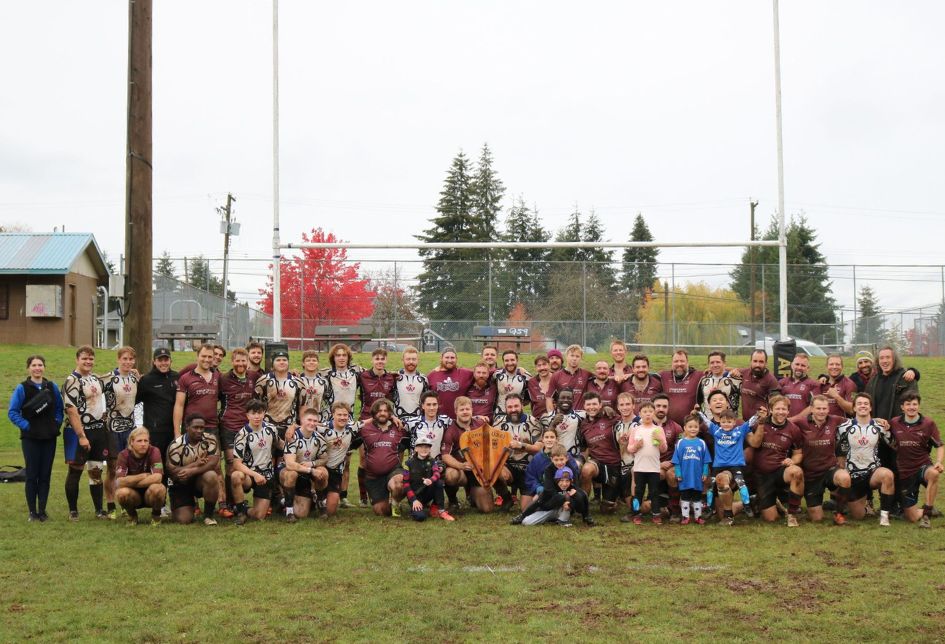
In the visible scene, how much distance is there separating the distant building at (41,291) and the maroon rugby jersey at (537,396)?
1908 centimetres

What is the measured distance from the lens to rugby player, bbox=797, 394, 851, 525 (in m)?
7.88

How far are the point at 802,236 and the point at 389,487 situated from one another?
36161mm

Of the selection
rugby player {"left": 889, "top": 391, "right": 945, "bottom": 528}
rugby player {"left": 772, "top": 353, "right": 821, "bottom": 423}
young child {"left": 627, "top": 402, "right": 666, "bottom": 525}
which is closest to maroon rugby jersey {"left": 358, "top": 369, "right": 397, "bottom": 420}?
young child {"left": 627, "top": 402, "right": 666, "bottom": 525}

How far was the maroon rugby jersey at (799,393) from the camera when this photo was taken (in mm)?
8633

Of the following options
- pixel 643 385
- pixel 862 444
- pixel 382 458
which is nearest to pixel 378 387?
pixel 382 458

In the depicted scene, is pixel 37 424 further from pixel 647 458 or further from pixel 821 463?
pixel 821 463

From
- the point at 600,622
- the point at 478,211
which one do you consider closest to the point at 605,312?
the point at 600,622

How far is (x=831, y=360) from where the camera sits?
877cm

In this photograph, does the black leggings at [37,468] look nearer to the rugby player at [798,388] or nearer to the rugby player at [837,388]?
the rugby player at [798,388]

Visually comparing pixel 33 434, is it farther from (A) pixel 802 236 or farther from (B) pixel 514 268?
(A) pixel 802 236

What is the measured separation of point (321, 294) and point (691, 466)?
52.0 feet

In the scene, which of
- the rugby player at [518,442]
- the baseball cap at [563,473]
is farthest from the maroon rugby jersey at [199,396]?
the baseball cap at [563,473]

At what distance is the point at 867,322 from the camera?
24125 millimetres

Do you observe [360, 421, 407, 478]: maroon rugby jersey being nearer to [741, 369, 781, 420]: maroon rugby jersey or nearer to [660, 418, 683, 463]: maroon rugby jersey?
[660, 418, 683, 463]: maroon rugby jersey
